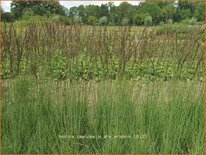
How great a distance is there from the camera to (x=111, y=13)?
3.96 m

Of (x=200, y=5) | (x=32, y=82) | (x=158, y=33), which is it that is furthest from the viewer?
(x=200, y=5)

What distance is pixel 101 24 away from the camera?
3.80 m

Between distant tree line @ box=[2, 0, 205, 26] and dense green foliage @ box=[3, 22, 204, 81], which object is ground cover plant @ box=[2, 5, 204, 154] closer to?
dense green foliage @ box=[3, 22, 204, 81]

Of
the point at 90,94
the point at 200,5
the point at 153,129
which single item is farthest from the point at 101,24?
the point at 200,5

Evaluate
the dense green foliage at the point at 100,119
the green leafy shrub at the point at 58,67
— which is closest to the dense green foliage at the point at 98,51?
the green leafy shrub at the point at 58,67

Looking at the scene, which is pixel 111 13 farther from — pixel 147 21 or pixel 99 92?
pixel 99 92

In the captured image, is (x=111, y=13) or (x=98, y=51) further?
(x=111, y=13)

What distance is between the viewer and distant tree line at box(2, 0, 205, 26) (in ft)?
13.0

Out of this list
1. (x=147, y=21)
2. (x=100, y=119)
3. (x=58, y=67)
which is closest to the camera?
(x=100, y=119)

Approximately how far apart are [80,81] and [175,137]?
115 cm

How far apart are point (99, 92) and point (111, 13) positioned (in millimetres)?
953

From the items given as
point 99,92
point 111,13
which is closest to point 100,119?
point 99,92

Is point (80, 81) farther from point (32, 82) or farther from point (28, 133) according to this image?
point (28, 133)

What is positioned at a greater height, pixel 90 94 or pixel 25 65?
pixel 25 65
